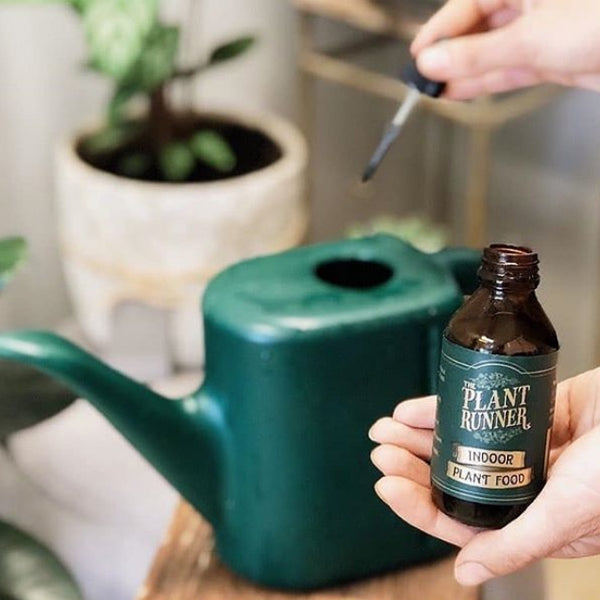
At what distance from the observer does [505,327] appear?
1.68ft

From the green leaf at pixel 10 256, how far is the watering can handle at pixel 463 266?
0.31m

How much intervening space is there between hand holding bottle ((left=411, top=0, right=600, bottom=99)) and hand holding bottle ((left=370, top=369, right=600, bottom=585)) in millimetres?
202

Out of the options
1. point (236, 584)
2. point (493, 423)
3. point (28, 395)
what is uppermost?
point (493, 423)

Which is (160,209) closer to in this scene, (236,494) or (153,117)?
(153,117)

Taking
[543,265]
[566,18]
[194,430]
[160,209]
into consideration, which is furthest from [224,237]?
[543,265]

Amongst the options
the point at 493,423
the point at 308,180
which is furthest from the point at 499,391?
the point at 308,180

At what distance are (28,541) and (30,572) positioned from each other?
0.03 m

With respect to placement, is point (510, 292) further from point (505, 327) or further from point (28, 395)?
point (28, 395)

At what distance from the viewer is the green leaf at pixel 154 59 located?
98cm

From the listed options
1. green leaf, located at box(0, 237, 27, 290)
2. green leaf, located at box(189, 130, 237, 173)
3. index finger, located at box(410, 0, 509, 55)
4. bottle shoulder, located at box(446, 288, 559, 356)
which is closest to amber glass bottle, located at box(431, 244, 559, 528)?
bottle shoulder, located at box(446, 288, 559, 356)

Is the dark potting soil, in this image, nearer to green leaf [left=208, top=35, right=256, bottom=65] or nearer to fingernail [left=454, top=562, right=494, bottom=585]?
green leaf [left=208, top=35, right=256, bottom=65]

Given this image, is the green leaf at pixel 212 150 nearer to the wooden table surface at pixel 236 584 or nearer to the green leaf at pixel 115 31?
the green leaf at pixel 115 31

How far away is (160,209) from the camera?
96cm

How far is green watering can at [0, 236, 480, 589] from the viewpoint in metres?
0.67
